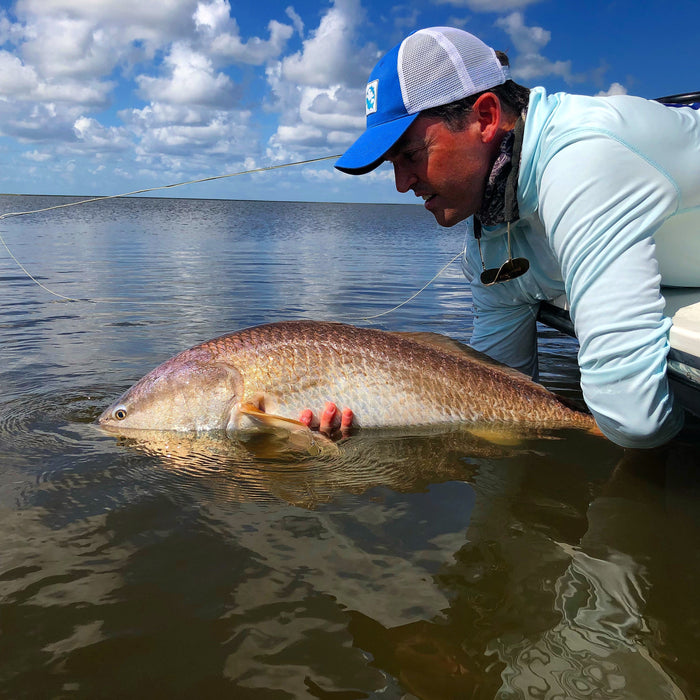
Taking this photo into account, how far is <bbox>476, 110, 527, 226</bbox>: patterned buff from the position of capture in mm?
2746

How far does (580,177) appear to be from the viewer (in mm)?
2455

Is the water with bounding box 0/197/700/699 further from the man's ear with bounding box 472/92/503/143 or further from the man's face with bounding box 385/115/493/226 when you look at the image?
the man's ear with bounding box 472/92/503/143

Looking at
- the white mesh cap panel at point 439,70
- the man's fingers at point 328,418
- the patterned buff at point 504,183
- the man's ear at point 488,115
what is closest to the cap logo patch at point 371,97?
the white mesh cap panel at point 439,70

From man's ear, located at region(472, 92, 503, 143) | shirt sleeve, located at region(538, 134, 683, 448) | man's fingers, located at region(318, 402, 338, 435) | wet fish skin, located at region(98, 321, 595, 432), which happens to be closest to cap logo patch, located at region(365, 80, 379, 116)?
man's ear, located at region(472, 92, 503, 143)

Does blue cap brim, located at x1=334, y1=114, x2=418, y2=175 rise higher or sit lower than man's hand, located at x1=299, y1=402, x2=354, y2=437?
higher

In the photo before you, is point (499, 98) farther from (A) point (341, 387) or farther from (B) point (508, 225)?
(A) point (341, 387)

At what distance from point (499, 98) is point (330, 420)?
1964 mm

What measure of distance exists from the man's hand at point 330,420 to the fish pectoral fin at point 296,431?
7 cm

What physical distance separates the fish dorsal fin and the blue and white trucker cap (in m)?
1.47

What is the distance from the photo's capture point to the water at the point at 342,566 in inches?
72.2

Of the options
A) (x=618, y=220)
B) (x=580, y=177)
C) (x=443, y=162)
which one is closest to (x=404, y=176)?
(x=443, y=162)

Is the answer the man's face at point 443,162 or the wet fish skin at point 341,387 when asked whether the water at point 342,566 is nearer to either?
the wet fish skin at point 341,387

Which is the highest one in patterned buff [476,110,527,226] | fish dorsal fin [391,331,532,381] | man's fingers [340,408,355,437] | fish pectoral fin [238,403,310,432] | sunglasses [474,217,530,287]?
patterned buff [476,110,527,226]

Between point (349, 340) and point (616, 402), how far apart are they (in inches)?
68.8
